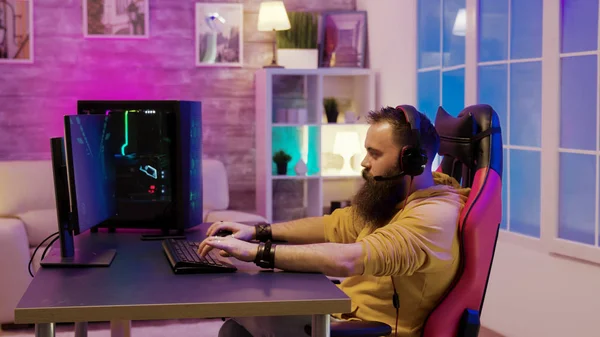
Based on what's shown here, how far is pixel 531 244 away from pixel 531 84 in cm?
84

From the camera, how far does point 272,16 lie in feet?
18.9

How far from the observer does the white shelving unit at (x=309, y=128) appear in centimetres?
587

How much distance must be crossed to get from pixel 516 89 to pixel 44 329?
3.17 metres

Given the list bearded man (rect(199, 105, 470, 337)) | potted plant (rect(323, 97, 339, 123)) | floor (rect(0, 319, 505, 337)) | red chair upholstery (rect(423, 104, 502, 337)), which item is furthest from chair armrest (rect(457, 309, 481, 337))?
potted plant (rect(323, 97, 339, 123))

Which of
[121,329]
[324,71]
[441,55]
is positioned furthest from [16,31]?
[121,329]

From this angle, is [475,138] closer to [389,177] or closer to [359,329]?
[389,177]

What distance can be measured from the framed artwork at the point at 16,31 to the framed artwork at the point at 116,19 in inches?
15.6

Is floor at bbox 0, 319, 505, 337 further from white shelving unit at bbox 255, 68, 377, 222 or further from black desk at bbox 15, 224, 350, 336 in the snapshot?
black desk at bbox 15, 224, 350, 336

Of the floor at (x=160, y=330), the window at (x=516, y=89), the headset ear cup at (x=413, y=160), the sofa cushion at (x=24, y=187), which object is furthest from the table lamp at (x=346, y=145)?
the headset ear cup at (x=413, y=160)

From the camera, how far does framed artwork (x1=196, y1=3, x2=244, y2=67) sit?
6.06 metres

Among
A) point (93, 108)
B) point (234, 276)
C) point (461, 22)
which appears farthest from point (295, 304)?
point (461, 22)

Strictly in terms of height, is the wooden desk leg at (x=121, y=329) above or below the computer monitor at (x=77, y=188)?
below

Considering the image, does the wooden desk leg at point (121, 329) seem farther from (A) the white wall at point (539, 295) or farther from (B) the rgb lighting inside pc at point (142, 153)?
(A) the white wall at point (539, 295)

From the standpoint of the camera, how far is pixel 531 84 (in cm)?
429
